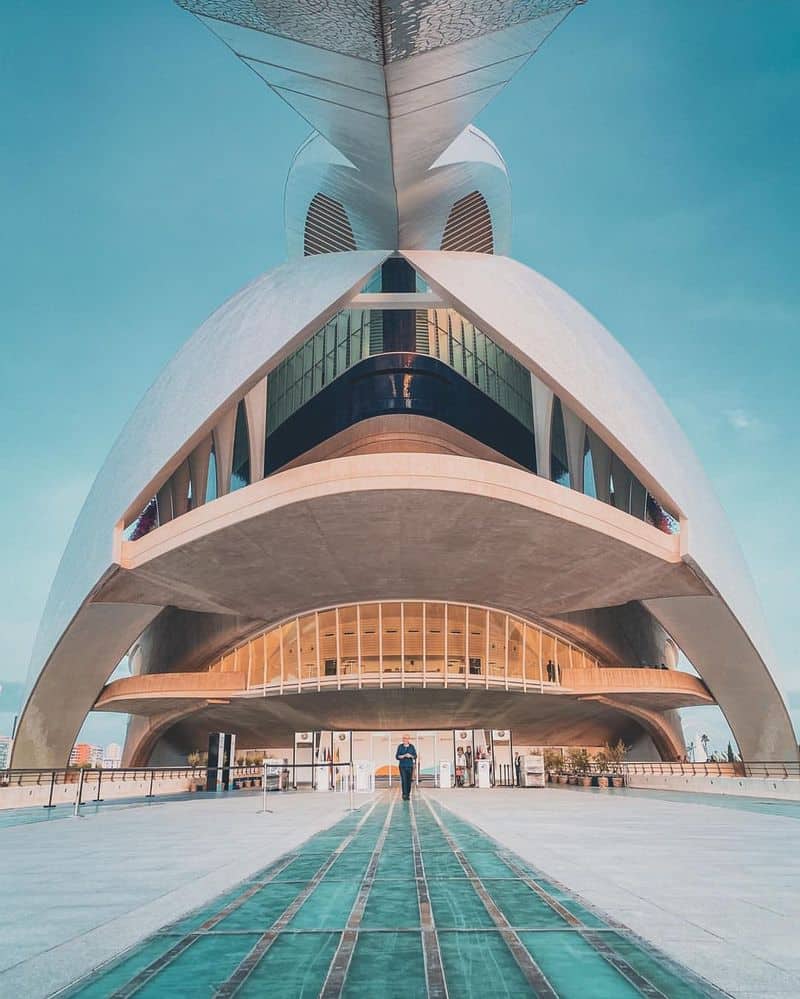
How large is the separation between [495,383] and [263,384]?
489 inches

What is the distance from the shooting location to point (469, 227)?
39.3 meters

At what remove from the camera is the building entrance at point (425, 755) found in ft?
86.4

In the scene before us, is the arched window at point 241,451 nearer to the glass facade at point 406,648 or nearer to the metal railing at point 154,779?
the glass facade at point 406,648

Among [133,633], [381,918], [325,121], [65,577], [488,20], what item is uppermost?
[325,121]

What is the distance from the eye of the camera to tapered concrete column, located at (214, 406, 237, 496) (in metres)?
30.8

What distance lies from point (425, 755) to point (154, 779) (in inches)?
518

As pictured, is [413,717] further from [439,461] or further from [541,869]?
[541,869]

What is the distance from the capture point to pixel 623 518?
22734 millimetres

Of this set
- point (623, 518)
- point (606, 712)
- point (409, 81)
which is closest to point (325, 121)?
point (409, 81)

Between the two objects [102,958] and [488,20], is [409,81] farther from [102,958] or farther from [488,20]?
[102,958]

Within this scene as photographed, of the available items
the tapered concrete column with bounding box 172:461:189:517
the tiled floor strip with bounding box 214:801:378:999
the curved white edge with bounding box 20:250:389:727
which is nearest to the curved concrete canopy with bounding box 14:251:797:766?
the curved white edge with bounding box 20:250:389:727

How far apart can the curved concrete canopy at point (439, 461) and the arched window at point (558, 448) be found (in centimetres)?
558

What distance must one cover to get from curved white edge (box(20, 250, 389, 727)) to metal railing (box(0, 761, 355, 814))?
5.83 m

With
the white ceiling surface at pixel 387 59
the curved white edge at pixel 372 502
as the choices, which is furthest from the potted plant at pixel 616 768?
the white ceiling surface at pixel 387 59
